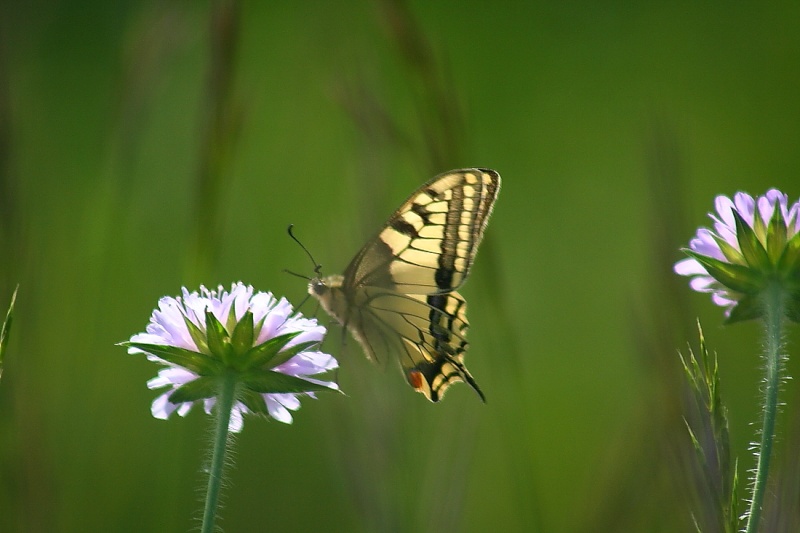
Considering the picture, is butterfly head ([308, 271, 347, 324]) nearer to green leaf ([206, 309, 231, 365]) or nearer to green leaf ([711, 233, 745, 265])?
green leaf ([206, 309, 231, 365])

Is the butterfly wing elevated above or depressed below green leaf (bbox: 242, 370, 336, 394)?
above

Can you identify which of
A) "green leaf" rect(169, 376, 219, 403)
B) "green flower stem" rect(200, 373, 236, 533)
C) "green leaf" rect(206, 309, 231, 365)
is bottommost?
"green flower stem" rect(200, 373, 236, 533)

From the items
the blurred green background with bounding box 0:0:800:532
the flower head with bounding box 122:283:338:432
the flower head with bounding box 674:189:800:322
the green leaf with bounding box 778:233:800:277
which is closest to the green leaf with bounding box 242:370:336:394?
the flower head with bounding box 122:283:338:432

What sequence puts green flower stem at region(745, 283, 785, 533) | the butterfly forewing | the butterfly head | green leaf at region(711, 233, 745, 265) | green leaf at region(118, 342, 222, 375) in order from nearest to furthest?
green flower stem at region(745, 283, 785, 533) < green leaf at region(118, 342, 222, 375) < green leaf at region(711, 233, 745, 265) < the butterfly forewing < the butterfly head

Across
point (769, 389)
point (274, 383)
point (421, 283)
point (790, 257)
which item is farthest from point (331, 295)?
point (769, 389)

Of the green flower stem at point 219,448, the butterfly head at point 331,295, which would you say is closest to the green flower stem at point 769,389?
the green flower stem at point 219,448

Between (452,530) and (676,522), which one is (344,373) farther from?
(676,522)

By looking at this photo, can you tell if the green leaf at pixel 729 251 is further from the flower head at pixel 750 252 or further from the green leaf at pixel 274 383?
the green leaf at pixel 274 383
